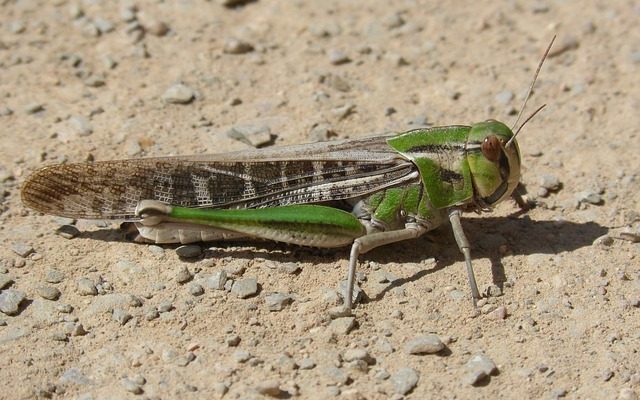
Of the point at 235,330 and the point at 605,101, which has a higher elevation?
the point at 605,101

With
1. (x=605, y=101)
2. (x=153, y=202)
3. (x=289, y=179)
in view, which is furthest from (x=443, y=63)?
(x=153, y=202)

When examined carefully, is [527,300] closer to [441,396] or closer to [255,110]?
[441,396]

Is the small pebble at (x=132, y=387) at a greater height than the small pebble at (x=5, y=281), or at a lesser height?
greater

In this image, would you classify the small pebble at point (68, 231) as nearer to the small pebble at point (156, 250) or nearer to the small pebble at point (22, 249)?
the small pebble at point (22, 249)

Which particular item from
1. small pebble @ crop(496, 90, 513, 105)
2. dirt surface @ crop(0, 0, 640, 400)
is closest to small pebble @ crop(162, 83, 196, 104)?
dirt surface @ crop(0, 0, 640, 400)

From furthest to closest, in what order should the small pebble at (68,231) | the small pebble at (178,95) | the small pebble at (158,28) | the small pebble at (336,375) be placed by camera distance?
the small pebble at (158,28)
the small pebble at (178,95)
the small pebble at (68,231)
the small pebble at (336,375)

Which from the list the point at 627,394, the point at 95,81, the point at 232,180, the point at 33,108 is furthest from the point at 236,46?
the point at 627,394

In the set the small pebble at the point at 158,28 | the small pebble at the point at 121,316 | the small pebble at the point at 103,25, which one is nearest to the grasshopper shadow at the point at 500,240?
the small pebble at the point at 121,316
